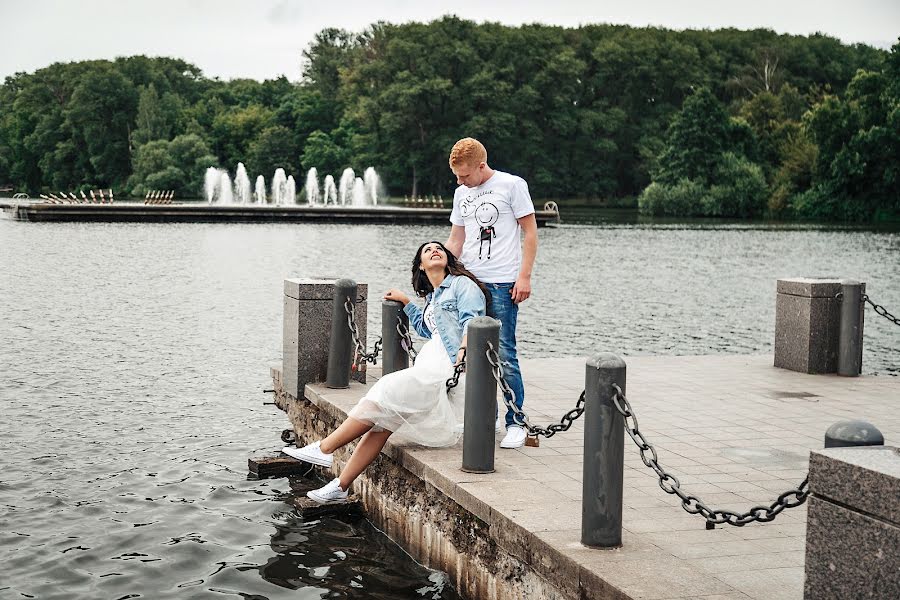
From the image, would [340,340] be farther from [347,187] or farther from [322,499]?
[347,187]

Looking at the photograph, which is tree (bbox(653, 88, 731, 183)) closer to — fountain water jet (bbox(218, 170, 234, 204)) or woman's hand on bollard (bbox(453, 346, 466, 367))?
fountain water jet (bbox(218, 170, 234, 204))

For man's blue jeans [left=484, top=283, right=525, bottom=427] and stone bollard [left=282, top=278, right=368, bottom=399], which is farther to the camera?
stone bollard [left=282, top=278, right=368, bottom=399]

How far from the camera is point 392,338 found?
854 cm

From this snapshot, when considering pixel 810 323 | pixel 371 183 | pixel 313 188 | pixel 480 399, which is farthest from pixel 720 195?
pixel 480 399

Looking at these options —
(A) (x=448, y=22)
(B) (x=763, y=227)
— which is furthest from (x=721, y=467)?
(A) (x=448, y=22)

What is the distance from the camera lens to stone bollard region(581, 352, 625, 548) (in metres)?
4.95

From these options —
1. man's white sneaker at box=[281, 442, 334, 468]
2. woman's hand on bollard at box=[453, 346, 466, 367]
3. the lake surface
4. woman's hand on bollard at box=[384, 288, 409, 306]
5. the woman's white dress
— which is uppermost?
woman's hand on bollard at box=[384, 288, 409, 306]

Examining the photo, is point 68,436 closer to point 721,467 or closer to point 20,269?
point 721,467

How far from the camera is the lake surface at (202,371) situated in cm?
695

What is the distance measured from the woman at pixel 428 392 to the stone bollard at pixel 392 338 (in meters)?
1.10

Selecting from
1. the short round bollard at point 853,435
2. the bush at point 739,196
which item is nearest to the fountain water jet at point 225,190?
the bush at point 739,196

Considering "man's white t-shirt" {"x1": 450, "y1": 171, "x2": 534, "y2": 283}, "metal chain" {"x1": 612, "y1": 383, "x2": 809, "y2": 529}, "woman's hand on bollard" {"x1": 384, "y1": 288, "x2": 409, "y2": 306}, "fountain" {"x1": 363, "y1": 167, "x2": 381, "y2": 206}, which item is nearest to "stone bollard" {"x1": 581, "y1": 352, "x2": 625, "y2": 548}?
"metal chain" {"x1": 612, "y1": 383, "x2": 809, "y2": 529}

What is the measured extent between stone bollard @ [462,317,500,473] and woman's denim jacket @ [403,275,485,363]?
0.61 meters

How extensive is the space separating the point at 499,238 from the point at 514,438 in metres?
1.34
